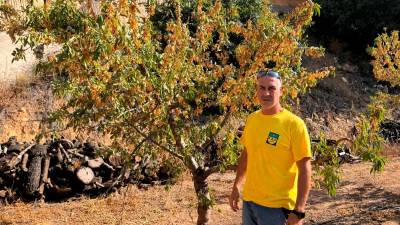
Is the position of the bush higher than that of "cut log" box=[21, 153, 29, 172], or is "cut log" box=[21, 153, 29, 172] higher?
the bush

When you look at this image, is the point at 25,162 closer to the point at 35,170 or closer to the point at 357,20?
the point at 35,170

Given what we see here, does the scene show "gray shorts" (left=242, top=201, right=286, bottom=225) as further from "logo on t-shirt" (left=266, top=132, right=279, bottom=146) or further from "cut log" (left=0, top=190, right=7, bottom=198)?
"cut log" (left=0, top=190, right=7, bottom=198)

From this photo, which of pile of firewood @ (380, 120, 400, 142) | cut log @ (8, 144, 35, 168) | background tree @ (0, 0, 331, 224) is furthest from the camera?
pile of firewood @ (380, 120, 400, 142)

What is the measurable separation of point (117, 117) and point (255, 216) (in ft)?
5.65

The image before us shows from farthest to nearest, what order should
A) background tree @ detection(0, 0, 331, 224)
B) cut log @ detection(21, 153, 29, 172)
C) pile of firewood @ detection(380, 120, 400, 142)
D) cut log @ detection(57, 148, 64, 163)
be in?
pile of firewood @ detection(380, 120, 400, 142) < cut log @ detection(57, 148, 64, 163) < cut log @ detection(21, 153, 29, 172) < background tree @ detection(0, 0, 331, 224)

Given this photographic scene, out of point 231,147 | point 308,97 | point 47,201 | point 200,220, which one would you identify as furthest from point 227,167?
point 308,97

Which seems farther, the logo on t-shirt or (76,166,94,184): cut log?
(76,166,94,184): cut log

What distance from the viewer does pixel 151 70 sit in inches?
184

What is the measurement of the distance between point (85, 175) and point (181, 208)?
2.48m

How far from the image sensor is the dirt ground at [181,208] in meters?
7.54

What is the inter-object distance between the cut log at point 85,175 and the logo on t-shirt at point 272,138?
6.96m

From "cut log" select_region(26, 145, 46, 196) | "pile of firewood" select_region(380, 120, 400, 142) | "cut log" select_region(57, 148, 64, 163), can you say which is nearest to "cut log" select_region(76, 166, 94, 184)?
"cut log" select_region(57, 148, 64, 163)

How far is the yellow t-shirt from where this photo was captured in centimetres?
335

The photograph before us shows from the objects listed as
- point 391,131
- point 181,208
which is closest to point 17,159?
point 181,208
